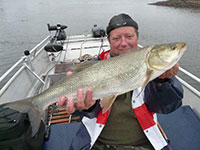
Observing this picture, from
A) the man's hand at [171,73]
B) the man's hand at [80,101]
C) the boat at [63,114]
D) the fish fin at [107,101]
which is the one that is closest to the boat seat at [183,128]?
the boat at [63,114]

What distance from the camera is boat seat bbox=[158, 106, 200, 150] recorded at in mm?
2945

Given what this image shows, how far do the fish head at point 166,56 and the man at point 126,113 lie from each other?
19 centimetres

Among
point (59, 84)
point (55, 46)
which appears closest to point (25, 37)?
point (55, 46)

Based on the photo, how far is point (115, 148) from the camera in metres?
2.20

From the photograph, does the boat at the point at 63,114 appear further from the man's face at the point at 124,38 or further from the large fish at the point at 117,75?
the man's face at the point at 124,38

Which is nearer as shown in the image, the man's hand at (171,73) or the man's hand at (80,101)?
the man's hand at (171,73)

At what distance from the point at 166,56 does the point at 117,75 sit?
593 mm

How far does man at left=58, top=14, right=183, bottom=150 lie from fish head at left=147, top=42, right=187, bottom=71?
Result: 19 centimetres

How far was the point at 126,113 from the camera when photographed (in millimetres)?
2197

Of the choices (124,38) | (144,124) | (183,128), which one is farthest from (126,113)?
(183,128)

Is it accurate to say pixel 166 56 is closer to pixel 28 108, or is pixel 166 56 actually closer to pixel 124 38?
pixel 124 38

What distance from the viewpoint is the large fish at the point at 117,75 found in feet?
5.92

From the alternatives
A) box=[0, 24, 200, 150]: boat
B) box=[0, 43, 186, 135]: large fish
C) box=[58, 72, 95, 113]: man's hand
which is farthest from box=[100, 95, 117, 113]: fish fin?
box=[0, 24, 200, 150]: boat

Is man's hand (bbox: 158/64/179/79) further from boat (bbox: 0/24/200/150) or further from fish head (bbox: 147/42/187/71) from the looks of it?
boat (bbox: 0/24/200/150)
